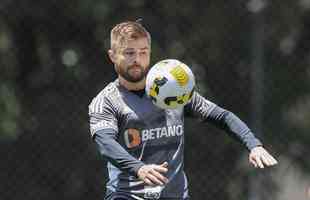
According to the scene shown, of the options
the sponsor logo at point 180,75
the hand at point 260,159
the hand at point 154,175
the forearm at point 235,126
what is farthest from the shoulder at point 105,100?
the hand at point 260,159

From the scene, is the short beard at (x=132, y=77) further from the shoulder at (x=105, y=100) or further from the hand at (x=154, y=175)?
the hand at (x=154, y=175)

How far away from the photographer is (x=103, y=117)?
18.0ft

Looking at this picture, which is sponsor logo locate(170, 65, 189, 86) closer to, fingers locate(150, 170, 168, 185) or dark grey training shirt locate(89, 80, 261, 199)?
dark grey training shirt locate(89, 80, 261, 199)

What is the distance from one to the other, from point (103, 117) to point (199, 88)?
10.2 ft

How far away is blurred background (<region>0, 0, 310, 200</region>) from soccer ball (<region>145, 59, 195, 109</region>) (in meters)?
2.75

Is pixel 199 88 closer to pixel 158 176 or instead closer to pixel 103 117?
pixel 103 117

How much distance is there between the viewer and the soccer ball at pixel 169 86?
17.9 feet

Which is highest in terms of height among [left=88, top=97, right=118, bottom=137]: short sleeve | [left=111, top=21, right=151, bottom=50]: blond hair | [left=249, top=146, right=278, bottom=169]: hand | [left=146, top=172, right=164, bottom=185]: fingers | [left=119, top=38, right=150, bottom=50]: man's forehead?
[left=111, top=21, right=151, bottom=50]: blond hair

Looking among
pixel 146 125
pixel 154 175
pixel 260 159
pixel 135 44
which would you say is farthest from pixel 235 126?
pixel 154 175

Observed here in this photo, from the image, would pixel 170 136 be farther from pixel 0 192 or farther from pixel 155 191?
pixel 0 192

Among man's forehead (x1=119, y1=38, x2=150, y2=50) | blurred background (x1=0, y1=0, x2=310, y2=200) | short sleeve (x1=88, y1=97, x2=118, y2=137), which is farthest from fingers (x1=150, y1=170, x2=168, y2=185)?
blurred background (x1=0, y1=0, x2=310, y2=200)

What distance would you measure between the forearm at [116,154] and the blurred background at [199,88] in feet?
9.89

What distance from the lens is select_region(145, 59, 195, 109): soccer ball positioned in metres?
5.46

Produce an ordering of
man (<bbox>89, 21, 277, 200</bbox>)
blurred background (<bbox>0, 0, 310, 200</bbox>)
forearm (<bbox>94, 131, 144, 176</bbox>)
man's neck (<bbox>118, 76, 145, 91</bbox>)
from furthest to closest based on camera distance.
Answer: blurred background (<bbox>0, 0, 310, 200</bbox>)
man's neck (<bbox>118, 76, 145, 91</bbox>)
man (<bbox>89, 21, 277, 200</bbox>)
forearm (<bbox>94, 131, 144, 176</bbox>)
